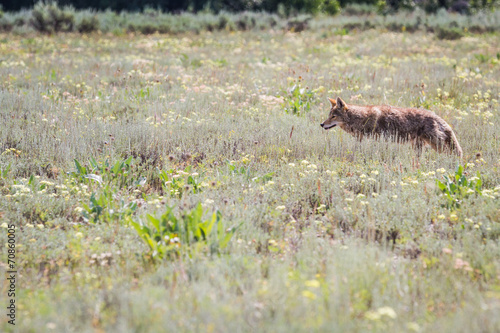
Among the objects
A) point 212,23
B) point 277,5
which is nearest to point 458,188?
point 212,23

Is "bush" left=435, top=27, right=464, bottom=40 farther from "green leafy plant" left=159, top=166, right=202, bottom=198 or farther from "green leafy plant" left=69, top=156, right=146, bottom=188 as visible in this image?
"green leafy plant" left=69, top=156, right=146, bottom=188

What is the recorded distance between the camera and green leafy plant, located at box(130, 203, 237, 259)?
3512 mm

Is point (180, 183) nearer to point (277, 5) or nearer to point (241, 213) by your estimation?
point (241, 213)

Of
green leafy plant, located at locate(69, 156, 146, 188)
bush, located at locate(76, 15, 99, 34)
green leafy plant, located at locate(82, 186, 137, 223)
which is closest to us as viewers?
green leafy plant, located at locate(82, 186, 137, 223)

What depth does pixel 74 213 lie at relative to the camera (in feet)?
14.6

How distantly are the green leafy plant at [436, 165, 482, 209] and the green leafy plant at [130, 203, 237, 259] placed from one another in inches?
94.9

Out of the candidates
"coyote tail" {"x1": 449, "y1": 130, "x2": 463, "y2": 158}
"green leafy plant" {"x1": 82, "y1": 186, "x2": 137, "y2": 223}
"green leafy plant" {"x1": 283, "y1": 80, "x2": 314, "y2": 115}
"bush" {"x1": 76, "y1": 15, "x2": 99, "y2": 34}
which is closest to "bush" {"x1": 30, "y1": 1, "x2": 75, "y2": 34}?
"bush" {"x1": 76, "y1": 15, "x2": 99, "y2": 34}

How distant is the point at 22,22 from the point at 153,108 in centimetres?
1893

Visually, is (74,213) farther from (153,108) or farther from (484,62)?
(484,62)

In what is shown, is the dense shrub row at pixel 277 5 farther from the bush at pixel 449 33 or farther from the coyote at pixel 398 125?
the coyote at pixel 398 125

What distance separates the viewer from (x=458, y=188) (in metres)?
4.54

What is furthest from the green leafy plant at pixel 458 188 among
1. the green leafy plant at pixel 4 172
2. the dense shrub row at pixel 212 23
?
the dense shrub row at pixel 212 23

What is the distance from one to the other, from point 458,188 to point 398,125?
2.19m

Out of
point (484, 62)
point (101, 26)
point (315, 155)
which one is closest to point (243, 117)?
point (315, 155)
